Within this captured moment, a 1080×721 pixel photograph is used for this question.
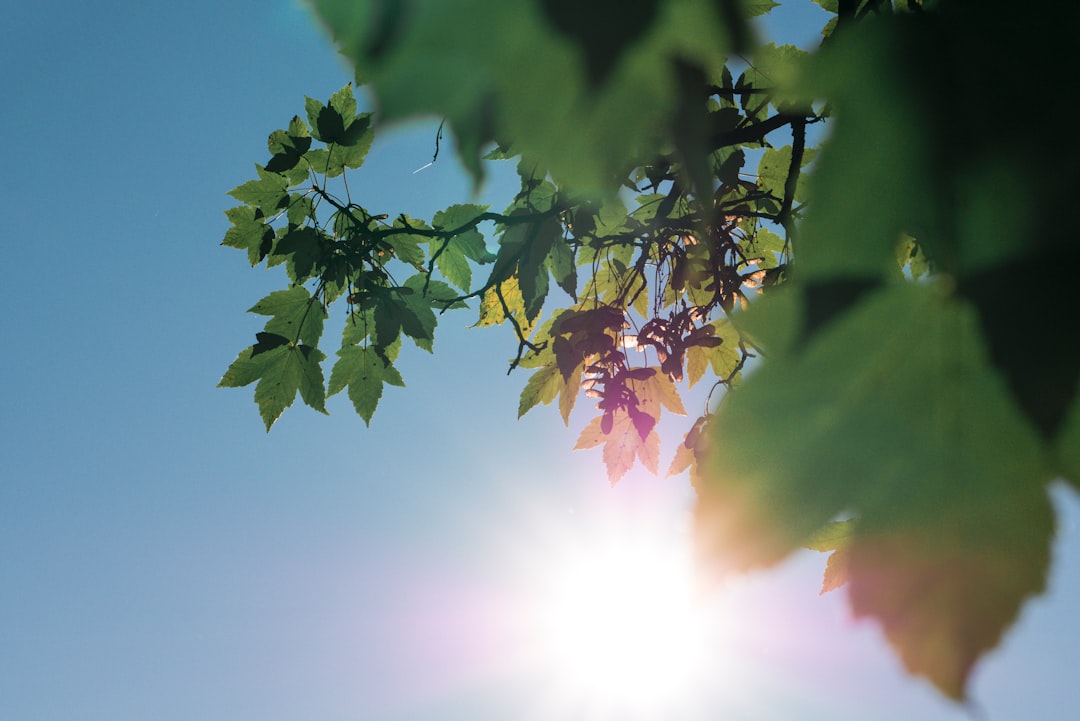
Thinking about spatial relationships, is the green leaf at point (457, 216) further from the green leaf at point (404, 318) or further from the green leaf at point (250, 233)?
the green leaf at point (250, 233)

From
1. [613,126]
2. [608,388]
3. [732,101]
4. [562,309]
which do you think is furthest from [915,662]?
[562,309]

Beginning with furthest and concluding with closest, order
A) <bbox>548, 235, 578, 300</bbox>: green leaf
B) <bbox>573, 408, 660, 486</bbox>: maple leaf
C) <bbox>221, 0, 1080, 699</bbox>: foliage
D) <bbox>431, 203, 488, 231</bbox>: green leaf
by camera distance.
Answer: <bbox>573, 408, 660, 486</bbox>: maple leaf, <bbox>431, 203, 488, 231</bbox>: green leaf, <bbox>548, 235, 578, 300</bbox>: green leaf, <bbox>221, 0, 1080, 699</bbox>: foliage

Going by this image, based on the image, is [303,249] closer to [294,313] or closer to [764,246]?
[294,313]

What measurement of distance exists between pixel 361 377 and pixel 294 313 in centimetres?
23

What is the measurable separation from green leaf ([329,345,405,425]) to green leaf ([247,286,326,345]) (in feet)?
0.31

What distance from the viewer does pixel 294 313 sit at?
1.71 m

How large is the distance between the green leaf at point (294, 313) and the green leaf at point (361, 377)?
0.09m

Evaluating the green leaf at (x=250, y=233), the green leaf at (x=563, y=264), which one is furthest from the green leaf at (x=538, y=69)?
the green leaf at (x=250, y=233)

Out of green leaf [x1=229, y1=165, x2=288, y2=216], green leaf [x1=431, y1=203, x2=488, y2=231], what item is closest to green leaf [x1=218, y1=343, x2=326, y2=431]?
green leaf [x1=229, y1=165, x2=288, y2=216]

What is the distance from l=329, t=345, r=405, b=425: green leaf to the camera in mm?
1697

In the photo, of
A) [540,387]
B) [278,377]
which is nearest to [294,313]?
[278,377]

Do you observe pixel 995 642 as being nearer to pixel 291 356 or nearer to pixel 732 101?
pixel 732 101

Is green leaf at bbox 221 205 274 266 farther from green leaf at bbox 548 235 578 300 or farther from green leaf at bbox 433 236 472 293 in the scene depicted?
green leaf at bbox 548 235 578 300

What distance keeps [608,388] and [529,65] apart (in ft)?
4.61
